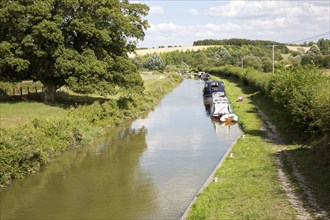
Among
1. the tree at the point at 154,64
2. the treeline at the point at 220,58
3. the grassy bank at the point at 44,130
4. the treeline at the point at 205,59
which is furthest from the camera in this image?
the tree at the point at 154,64

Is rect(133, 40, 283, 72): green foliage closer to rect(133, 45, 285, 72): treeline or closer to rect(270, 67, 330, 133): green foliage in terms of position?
rect(133, 45, 285, 72): treeline

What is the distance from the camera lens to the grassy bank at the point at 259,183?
11992 mm

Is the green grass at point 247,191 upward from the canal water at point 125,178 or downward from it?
upward

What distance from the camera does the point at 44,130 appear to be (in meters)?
21.6

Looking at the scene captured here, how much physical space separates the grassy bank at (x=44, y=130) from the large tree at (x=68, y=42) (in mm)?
2572

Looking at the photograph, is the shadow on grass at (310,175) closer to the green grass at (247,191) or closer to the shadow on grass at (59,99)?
the green grass at (247,191)

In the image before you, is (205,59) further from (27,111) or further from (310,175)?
(310,175)

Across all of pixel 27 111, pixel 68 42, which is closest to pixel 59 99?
pixel 68 42

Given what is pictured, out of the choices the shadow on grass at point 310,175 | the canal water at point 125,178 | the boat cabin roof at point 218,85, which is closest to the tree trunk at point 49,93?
the canal water at point 125,178

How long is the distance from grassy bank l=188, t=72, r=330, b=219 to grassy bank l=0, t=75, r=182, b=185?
8.76 metres

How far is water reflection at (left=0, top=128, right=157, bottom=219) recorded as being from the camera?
1444 cm

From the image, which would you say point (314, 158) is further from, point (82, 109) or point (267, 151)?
point (82, 109)

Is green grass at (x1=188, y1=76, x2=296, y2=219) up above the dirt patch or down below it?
below

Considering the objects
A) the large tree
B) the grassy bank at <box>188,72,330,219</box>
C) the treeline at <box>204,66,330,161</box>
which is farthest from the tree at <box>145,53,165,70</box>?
the grassy bank at <box>188,72,330,219</box>
